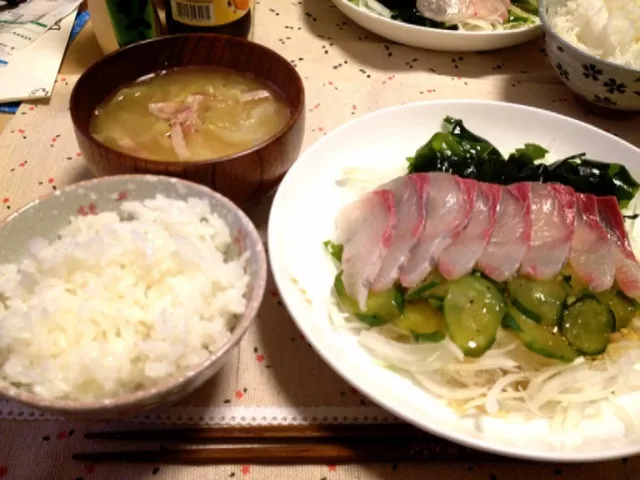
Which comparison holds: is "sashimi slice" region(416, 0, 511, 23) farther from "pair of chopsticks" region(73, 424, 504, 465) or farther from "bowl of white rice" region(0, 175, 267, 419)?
"pair of chopsticks" region(73, 424, 504, 465)

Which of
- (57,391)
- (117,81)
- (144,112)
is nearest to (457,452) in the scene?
(57,391)

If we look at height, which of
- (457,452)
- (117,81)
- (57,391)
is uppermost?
(117,81)

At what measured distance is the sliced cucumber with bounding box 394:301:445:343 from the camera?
1.24m

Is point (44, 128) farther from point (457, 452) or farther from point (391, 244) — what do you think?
point (457, 452)

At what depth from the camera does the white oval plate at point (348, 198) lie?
1.08 m

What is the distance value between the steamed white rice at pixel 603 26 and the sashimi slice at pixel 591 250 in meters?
0.82

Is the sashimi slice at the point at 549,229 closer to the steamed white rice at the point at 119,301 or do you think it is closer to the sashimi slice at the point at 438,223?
the sashimi slice at the point at 438,223

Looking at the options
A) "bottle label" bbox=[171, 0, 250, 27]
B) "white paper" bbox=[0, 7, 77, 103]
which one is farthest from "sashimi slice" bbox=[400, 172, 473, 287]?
"white paper" bbox=[0, 7, 77, 103]

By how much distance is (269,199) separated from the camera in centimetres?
171

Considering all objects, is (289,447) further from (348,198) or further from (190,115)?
(190,115)

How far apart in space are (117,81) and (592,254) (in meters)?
1.36

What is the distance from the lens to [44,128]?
6.41 ft

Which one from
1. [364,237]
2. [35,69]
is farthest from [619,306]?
[35,69]

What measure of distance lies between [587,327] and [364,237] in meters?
0.52
